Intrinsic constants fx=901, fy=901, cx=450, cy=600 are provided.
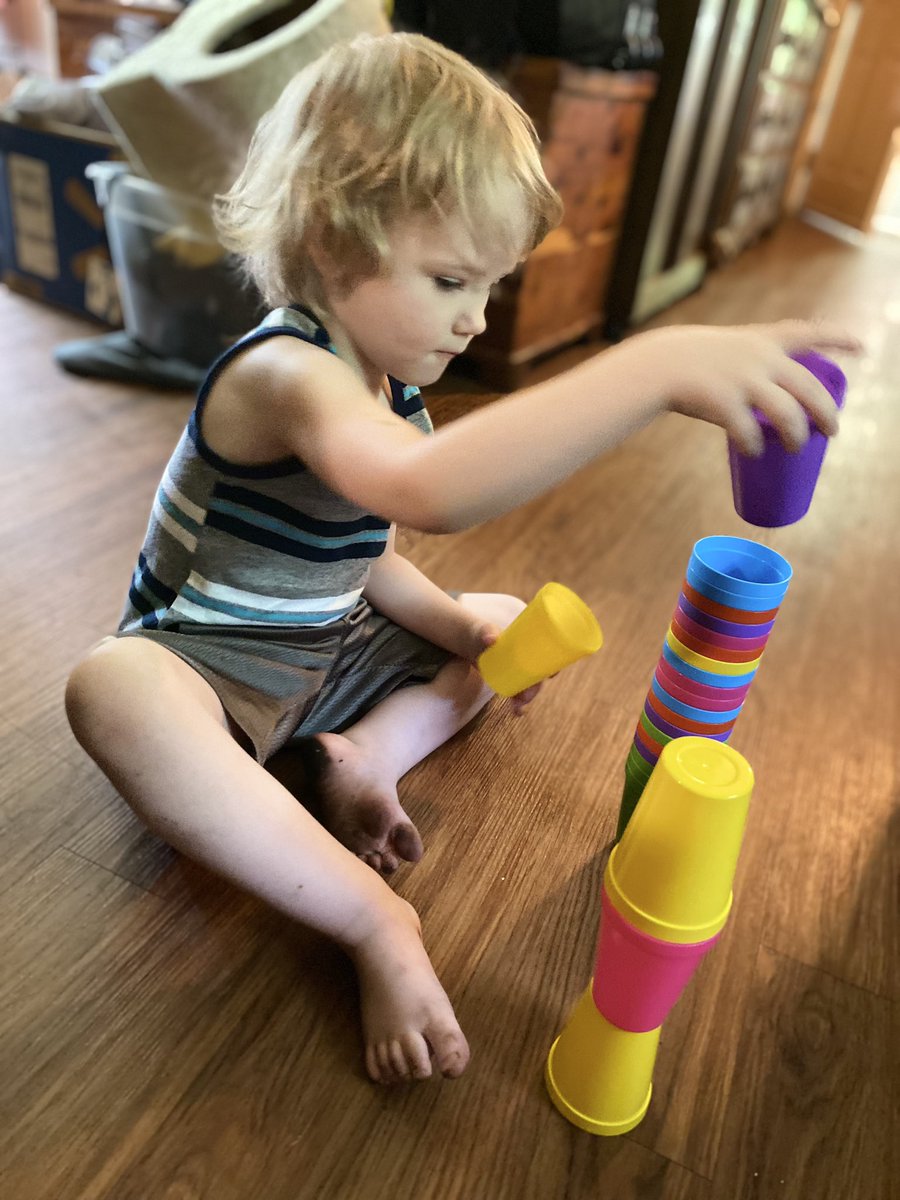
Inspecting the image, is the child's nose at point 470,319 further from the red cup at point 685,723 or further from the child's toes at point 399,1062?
the child's toes at point 399,1062

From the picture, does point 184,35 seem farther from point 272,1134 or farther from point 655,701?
point 272,1134

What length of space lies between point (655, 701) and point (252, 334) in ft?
→ 1.17

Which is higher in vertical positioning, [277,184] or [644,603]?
[277,184]

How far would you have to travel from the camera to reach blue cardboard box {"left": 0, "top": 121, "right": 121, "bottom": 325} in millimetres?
1587

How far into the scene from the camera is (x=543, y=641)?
24.0 inches

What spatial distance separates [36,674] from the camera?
79 cm

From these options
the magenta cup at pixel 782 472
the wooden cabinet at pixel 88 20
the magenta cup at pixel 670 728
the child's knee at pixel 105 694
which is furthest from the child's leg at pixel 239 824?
the wooden cabinet at pixel 88 20

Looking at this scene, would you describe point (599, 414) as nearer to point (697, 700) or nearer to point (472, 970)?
point (697, 700)

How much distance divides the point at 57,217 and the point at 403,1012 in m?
1.62

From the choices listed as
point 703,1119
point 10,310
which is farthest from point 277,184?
Answer: point 10,310

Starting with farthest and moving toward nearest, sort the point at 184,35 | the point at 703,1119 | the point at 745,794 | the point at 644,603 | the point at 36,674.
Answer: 1. the point at 184,35
2. the point at 644,603
3. the point at 36,674
4. the point at 703,1119
5. the point at 745,794

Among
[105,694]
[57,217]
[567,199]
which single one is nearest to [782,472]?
[105,694]

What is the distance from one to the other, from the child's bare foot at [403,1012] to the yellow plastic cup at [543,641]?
189mm

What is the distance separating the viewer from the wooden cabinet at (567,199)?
1.49 metres
